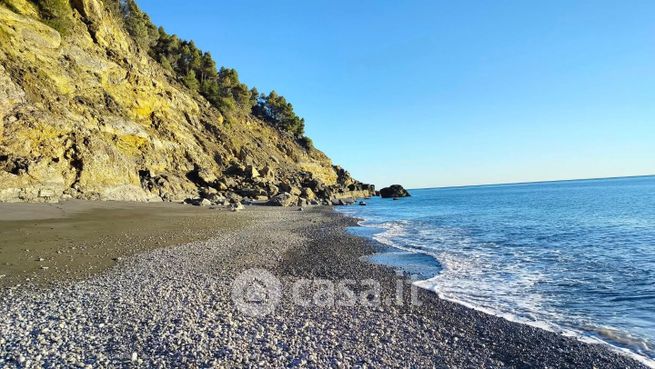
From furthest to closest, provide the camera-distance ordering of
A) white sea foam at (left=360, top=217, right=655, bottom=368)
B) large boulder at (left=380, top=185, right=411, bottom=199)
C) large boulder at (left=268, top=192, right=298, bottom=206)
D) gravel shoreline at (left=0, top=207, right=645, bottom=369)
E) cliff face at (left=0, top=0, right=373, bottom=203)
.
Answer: large boulder at (left=380, top=185, right=411, bottom=199), large boulder at (left=268, top=192, right=298, bottom=206), cliff face at (left=0, top=0, right=373, bottom=203), white sea foam at (left=360, top=217, right=655, bottom=368), gravel shoreline at (left=0, top=207, right=645, bottom=369)

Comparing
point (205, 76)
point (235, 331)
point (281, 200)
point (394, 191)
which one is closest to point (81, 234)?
point (235, 331)

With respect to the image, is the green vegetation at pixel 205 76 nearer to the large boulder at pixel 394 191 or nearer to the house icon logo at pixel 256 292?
the large boulder at pixel 394 191

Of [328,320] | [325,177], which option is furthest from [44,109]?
[325,177]

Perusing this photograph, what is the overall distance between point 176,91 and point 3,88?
97.1 feet

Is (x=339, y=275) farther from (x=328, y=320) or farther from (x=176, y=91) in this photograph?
(x=176, y=91)

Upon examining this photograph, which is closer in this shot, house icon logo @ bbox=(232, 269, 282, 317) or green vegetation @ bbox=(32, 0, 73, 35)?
house icon logo @ bbox=(232, 269, 282, 317)

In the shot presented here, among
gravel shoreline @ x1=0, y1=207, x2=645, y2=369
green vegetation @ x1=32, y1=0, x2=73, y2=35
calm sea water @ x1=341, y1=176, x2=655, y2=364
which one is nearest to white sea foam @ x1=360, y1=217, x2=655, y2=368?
calm sea water @ x1=341, y1=176, x2=655, y2=364

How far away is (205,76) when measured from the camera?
262 ft

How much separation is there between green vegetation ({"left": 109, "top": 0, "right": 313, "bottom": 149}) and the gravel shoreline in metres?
57.6

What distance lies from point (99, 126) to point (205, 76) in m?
46.7

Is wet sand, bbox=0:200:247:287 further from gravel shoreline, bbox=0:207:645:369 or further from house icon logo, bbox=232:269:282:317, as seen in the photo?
house icon logo, bbox=232:269:282:317

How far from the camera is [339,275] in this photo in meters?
13.7

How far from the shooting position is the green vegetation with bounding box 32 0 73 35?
36375mm

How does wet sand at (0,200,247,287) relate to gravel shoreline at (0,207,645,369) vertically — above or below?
above
